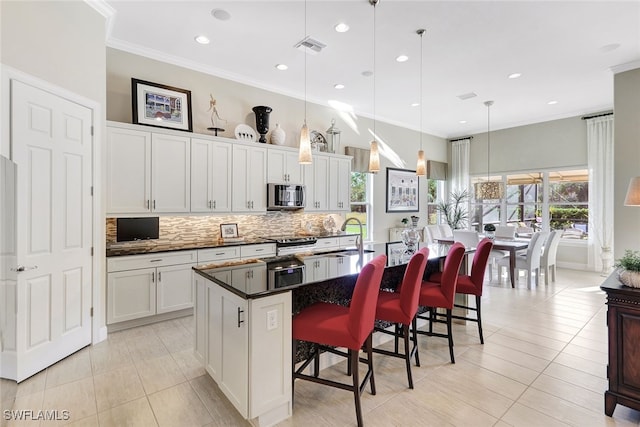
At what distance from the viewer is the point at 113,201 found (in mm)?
3480

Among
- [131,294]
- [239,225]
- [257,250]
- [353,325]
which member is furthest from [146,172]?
[353,325]

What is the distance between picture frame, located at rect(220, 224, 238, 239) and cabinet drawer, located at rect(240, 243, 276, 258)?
0.47 m

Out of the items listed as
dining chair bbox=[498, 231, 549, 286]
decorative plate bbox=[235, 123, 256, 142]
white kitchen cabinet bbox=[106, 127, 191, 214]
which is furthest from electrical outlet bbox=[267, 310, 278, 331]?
dining chair bbox=[498, 231, 549, 286]

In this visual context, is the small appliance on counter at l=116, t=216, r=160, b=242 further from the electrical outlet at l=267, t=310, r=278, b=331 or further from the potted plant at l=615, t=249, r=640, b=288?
the potted plant at l=615, t=249, r=640, b=288

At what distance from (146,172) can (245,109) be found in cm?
188

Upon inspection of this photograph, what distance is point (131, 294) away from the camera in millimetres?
3402

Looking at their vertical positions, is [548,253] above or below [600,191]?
below

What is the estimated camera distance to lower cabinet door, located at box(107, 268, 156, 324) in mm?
3293

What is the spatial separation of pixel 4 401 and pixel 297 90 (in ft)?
16.4

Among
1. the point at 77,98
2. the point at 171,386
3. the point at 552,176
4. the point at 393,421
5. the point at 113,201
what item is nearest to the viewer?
the point at 393,421

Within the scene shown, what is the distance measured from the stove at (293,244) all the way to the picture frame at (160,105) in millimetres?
1977

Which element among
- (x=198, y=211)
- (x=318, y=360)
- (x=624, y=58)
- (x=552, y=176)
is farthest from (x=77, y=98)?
(x=552, y=176)

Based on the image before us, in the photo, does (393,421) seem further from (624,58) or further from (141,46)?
(624,58)

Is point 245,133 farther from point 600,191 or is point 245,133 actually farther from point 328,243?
point 600,191
